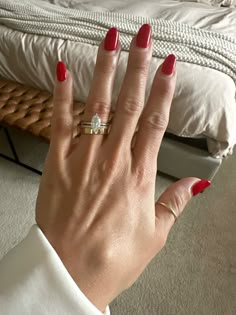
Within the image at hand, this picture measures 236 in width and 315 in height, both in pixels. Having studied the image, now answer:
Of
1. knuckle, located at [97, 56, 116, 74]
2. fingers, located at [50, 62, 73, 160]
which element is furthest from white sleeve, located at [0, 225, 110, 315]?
knuckle, located at [97, 56, 116, 74]

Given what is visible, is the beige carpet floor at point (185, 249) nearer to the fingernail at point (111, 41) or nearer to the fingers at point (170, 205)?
the fingers at point (170, 205)

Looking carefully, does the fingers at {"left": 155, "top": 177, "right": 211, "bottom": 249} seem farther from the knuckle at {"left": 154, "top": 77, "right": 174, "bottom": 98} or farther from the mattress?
the mattress

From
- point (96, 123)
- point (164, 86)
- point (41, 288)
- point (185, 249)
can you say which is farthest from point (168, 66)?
point (185, 249)

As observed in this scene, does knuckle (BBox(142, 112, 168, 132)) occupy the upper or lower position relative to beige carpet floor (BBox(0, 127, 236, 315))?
upper

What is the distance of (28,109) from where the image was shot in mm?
1323

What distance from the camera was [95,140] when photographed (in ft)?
1.58

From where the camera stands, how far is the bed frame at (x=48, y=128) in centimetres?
123

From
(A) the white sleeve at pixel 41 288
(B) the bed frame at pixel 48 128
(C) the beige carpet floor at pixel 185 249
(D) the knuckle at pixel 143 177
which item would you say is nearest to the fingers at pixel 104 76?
(D) the knuckle at pixel 143 177

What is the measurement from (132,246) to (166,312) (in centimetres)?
78

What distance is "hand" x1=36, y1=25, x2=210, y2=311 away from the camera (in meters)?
0.45

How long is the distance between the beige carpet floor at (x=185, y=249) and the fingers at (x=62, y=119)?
33.8 inches

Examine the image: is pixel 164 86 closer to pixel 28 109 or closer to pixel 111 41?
pixel 111 41

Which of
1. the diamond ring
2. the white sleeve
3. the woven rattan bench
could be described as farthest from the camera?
the woven rattan bench

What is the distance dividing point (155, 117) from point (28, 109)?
999mm
